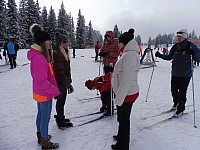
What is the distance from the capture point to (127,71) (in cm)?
281

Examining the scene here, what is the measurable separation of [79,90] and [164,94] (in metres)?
3.70

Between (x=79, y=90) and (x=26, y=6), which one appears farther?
(x=26, y=6)

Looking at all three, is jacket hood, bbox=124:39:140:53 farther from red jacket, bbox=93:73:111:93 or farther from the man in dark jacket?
the man in dark jacket

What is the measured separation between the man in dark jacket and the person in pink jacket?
3.48 m

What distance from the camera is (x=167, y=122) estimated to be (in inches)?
183

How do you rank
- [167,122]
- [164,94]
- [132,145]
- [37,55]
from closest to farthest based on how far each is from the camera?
1. [37,55]
2. [132,145]
3. [167,122]
4. [164,94]

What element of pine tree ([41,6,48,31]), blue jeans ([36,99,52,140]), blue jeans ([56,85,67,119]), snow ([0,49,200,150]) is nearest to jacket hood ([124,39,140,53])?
blue jeans ([36,99,52,140])

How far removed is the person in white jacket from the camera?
9.31 feet

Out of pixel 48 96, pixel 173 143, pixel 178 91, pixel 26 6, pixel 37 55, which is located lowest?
pixel 173 143

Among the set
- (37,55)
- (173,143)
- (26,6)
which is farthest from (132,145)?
(26,6)

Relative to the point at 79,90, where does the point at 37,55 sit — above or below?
above

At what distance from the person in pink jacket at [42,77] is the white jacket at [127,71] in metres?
1.12

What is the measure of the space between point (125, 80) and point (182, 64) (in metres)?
2.72

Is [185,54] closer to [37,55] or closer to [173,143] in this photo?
[173,143]
